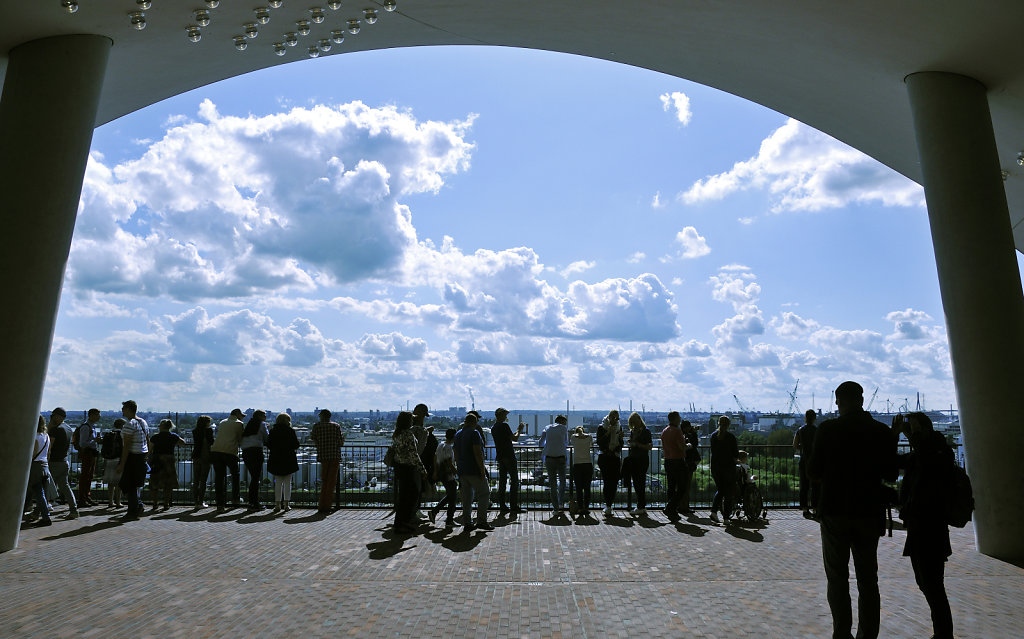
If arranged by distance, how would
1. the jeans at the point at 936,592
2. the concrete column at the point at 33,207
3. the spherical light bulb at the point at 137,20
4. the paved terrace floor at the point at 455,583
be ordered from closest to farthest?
the jeans at the point at 936,592, the paved terrace floor at the point at 455,583, the concrete column at the point at 33,207, the spherical light bulb at the point at 137,20

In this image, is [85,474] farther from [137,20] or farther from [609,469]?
[609,469]

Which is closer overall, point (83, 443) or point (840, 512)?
point (840, 512)

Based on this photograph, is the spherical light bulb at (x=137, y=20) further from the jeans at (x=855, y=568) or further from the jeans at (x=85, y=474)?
the jeans at (x=855, y=568)

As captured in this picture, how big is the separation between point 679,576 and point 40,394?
823cm

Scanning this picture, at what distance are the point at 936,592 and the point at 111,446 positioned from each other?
12.6 meters

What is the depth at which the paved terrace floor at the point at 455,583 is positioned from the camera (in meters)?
5.85

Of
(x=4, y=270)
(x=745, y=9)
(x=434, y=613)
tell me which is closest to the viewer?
(x=434, y=613)

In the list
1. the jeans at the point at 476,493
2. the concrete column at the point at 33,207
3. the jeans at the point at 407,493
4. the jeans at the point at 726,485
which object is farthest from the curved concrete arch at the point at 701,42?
the jeans at the point at 476,493

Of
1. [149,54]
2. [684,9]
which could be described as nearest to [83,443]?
[149,54]

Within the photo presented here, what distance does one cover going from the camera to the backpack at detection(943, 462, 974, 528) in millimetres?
5219

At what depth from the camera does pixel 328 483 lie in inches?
477

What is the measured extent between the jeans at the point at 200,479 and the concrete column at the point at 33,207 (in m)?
3.91

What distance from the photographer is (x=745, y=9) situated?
991cm

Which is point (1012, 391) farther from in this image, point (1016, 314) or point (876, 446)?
point (876, 446)
